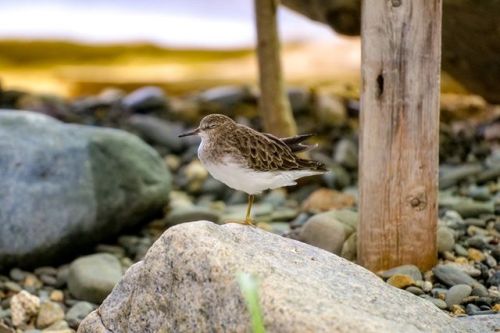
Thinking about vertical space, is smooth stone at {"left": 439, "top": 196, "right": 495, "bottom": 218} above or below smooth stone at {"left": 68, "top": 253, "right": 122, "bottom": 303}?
above

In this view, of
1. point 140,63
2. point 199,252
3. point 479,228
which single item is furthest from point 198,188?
point 140,63

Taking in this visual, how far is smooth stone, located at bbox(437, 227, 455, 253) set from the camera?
4.96 meters

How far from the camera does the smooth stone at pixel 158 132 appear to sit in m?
8.20

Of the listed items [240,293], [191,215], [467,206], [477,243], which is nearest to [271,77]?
[191,215]

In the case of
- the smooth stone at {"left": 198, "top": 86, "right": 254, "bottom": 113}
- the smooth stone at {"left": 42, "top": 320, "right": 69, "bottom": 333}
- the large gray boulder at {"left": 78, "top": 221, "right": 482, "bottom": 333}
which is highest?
the large gray boulder at {"left": 78, "top": 221, "right": 482, "bottom": 333}

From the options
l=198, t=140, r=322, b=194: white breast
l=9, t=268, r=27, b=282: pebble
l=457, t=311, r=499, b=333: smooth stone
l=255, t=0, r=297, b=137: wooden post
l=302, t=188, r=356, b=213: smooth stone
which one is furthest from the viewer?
l=255, t=0, r=297, b=137: wooden post

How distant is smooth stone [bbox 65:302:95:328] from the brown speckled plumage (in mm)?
1644

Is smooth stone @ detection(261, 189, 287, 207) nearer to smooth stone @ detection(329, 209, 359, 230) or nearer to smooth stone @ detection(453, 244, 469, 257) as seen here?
smooth stone @ detection(329, 209, 359, 230)

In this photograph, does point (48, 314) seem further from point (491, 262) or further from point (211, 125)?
point (491, 262)

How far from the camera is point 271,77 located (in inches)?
279

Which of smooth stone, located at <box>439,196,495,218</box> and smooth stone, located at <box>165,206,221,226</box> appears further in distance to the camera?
smooth stone, located at <box>165,206,221,226</box>

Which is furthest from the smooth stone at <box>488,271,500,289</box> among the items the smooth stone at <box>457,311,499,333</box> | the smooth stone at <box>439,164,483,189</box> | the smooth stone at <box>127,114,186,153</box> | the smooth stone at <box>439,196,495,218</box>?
the smooth stone at <box>127,114,186,153</box>

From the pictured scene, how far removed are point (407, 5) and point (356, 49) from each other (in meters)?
7.10

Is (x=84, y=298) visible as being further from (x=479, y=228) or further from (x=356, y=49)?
(x=356, y=49)
